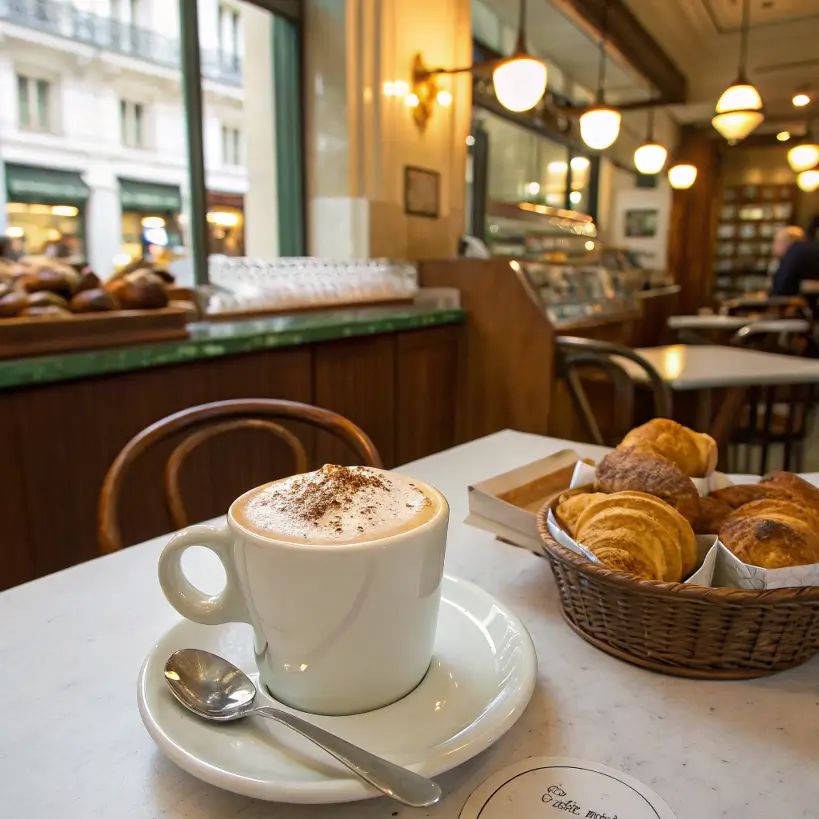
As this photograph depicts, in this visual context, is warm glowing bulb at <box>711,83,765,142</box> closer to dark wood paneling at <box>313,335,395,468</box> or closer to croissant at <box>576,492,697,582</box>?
dark wood paneling at <box>313,335,395,468</box>

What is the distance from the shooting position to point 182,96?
297cm

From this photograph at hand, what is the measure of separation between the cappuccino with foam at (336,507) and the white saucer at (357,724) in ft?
0.44

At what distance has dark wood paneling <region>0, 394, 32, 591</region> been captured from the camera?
1.64 meters

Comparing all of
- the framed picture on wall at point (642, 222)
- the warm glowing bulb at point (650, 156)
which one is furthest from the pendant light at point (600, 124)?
the framed picture on wall at point (642, 222)

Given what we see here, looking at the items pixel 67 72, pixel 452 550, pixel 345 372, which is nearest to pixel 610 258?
pixel 345 372

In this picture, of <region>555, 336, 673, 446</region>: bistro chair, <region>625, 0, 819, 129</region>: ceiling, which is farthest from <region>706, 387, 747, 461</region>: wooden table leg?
<region>625, 0, 819, 129</region>: ceiling

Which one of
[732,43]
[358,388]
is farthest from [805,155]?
[358,388]

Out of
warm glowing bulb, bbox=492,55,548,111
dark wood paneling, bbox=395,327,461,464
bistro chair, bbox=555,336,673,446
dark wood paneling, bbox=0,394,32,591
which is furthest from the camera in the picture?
warm glowing bulb, bbox=492,55,548,111

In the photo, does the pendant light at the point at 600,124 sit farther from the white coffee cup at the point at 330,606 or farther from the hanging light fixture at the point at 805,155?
the white coffee cup at the point at 330,606

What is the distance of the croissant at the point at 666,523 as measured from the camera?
0.61 meters

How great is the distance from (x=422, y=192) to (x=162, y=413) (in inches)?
94.8

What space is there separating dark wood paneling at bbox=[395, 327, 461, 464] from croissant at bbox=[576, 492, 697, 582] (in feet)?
7.86

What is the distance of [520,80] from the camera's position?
331cm

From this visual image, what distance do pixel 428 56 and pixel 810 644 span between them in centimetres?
390
